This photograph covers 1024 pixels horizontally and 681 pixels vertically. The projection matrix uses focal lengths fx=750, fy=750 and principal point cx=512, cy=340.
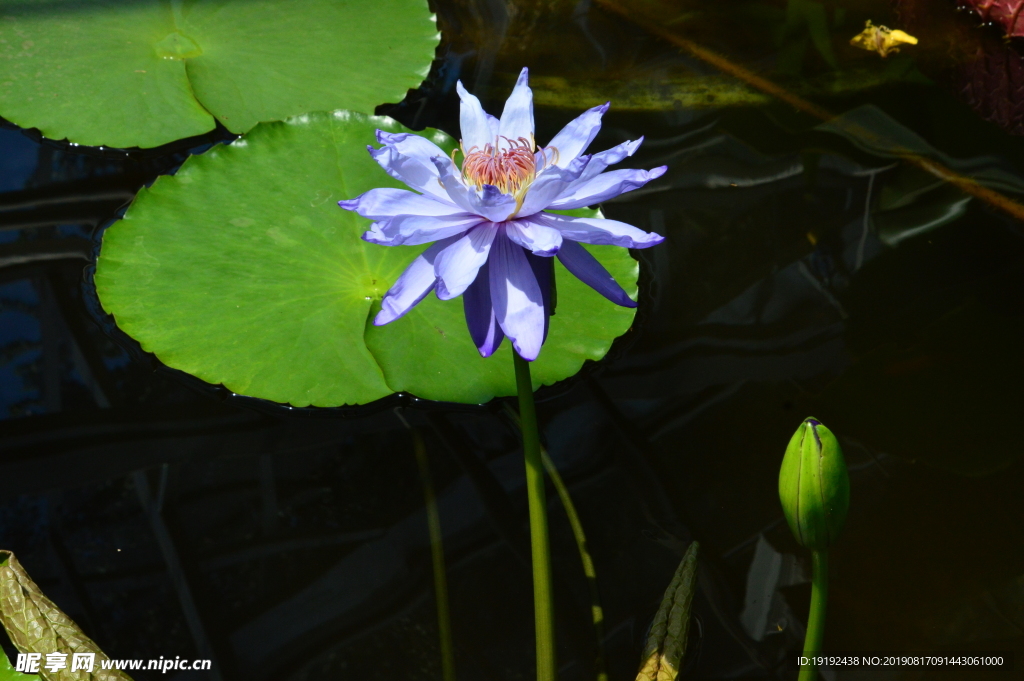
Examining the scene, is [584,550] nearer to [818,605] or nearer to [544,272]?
[818,605]

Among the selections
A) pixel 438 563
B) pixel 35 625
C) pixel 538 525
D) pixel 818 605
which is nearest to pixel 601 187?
pixel 538 525

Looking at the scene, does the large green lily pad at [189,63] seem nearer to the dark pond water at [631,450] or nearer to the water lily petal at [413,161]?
the dark pond water at [631,450]

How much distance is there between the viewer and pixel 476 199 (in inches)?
39.5

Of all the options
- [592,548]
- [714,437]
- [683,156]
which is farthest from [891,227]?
[592,548]

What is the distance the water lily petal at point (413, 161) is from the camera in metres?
1.05

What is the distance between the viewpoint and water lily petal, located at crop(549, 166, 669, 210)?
103cm

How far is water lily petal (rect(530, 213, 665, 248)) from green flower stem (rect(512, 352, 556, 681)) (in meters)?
0.19

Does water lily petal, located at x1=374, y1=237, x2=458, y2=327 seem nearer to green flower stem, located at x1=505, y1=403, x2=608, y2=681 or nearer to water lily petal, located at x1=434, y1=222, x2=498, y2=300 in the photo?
water lily petal, located at x1=434, y1=222, x2=498, y2=300

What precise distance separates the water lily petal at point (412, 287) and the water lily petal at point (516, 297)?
7cm

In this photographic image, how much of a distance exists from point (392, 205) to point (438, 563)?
767 mm

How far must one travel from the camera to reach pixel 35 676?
3.66 feet

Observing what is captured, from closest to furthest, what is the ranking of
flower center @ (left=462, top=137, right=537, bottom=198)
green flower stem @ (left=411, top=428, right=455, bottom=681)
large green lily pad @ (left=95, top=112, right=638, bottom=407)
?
1. flower center @ (left=462, top=137, right=537, bottom=198)
2. green flower stem @ (left=411, top=428, right=455, bottom=681)
3. large green lily pad @ (left=95, top=112, right=638, bottom=407)

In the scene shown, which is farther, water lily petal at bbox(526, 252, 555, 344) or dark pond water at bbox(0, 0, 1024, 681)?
dark pond water at bbox(0, 0, 1024, 681)

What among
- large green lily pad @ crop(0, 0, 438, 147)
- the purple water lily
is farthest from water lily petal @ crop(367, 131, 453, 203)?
large green lily pad @ crop(0, 0, 438, 147)
